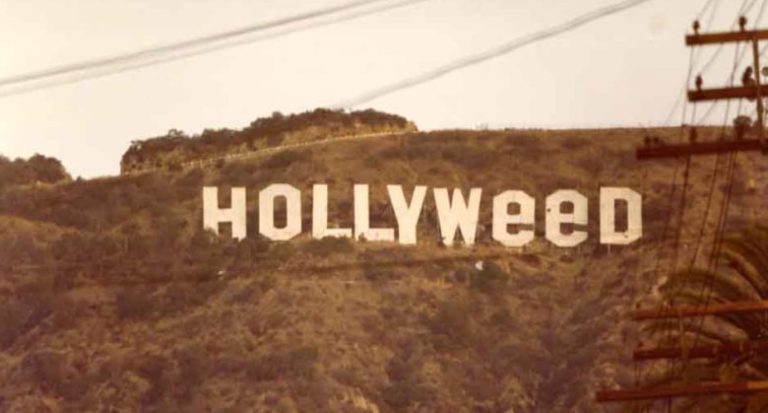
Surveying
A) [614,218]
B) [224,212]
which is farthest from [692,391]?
[224,212]

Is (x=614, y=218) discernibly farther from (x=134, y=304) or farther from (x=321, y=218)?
(x=134, y=304)

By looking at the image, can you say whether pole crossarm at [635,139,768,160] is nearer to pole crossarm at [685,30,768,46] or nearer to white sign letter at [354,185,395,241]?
pole crossarm at [685,30,768,46]

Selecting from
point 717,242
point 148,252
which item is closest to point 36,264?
point 148,252

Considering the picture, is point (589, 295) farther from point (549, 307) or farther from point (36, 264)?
point (36, 264)

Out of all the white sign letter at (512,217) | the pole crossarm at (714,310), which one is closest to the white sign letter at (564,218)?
the white sign letter at (512,217)

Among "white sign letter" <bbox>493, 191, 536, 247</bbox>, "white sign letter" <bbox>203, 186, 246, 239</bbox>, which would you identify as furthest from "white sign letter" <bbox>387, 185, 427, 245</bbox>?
"white sign letter" <bbox>203, 186, 246, 239</bbox>

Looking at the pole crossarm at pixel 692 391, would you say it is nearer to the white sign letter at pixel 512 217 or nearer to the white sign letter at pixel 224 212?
the white sign letter at pixel 224 212

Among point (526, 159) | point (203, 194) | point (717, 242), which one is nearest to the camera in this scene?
point (717, 242)
